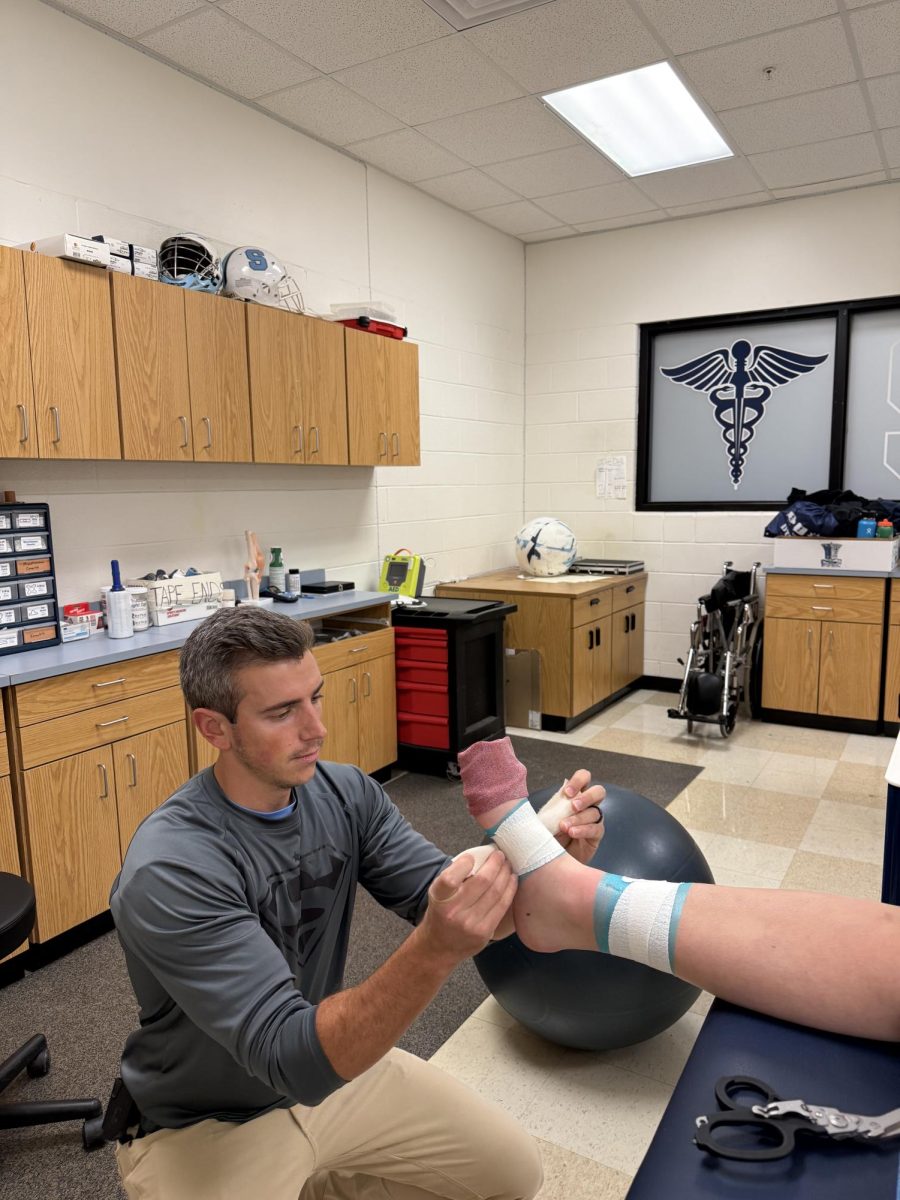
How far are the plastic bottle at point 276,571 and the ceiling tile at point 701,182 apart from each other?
2.84 metres

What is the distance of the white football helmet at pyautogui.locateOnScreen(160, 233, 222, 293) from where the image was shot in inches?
118

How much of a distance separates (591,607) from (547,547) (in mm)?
545

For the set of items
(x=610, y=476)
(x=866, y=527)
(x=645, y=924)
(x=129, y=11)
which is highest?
(x=129, y=11)

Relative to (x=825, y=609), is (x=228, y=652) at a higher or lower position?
higher

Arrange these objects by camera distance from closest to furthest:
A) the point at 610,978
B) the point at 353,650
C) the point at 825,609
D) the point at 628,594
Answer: the point at 610,978 → the point at 353,650 → the point at 825,609 → the point at 628,594

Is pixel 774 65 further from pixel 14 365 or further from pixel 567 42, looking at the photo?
pixel 14 365

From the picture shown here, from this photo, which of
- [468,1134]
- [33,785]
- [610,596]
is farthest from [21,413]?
[610,596]

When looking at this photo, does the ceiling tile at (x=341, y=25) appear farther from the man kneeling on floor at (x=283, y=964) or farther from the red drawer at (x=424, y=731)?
the red drawer at (x=424, y=731)

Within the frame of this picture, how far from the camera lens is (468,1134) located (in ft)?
4.08

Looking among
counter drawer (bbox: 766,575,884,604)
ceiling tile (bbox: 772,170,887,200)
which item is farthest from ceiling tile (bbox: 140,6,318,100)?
counter drawer (bbox: 766,575,884,604)

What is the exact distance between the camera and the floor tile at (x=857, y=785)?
3.59m

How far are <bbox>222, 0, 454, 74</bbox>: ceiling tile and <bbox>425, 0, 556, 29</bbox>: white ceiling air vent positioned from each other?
4 cm

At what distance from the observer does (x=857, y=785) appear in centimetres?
377

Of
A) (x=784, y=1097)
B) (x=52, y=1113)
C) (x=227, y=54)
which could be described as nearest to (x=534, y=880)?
(x=784, y=1097)
